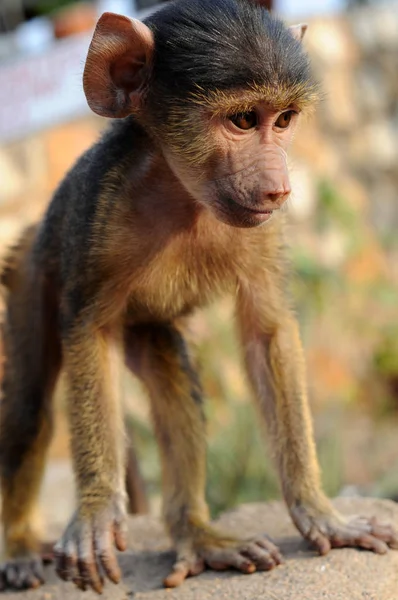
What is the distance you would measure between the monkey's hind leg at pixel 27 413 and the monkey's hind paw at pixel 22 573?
78 millimetres

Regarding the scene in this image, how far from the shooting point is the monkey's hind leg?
529cm

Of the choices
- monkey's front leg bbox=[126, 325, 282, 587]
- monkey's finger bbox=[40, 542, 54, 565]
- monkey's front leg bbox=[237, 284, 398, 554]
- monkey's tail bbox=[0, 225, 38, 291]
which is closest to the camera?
monkey's front leg bbox=[237, 284, 398, 554]

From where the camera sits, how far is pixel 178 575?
4.58 meters

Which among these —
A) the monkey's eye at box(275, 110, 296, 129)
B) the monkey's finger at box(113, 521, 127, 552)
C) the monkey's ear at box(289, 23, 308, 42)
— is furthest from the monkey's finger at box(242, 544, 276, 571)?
the monkey's ear at box(289, 23, 308, 42)

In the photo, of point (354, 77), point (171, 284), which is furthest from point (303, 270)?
point (354, 77)

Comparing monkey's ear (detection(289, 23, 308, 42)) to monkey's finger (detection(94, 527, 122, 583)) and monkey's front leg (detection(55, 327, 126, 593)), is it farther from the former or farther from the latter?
monkey's finger (detection(94, 527, 122, 583))

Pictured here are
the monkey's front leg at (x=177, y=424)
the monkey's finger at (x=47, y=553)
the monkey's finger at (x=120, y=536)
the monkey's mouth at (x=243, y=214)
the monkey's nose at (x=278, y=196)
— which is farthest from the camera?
the monkey's finger at (x=47, y=553)

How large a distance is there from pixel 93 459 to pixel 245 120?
1.71 m

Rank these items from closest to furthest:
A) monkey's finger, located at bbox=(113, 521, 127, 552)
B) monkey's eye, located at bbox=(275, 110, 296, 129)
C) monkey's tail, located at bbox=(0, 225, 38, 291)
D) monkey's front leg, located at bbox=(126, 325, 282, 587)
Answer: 1. monkey's eye, located at bbox=(275, 110, 296, 129)
2. monkey's finger, located at bbox=(113, 521, 127, 552)
3. monkey's front leg, located at bbox=(126, 325, 282, 587)
4. monkey's tail, located at bbox=(0, 225, 38, 291)

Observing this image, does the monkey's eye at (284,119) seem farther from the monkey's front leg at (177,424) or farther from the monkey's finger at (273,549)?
the monkey's finger at (273,549)

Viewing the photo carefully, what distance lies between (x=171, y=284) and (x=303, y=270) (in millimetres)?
5328

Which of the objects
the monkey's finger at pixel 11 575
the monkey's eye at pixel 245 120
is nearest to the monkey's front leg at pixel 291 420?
the monkey's eye at pixel 245 120

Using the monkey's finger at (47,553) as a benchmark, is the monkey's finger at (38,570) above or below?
below

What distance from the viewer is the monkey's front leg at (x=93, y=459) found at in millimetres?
4098
